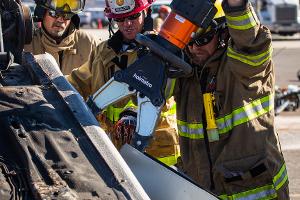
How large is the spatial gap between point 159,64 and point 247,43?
740mm

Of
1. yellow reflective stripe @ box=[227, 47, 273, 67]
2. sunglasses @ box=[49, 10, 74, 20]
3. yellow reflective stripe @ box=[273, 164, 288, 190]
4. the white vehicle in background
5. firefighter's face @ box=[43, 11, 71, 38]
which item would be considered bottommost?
the white vehicle in background

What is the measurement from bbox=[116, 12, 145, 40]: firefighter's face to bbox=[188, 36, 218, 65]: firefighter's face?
37.4 inches

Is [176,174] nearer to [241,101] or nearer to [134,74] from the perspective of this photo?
[134,74]

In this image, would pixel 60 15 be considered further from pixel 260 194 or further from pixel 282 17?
pixel 282 17

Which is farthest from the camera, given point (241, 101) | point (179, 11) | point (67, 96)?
point (241, 101)

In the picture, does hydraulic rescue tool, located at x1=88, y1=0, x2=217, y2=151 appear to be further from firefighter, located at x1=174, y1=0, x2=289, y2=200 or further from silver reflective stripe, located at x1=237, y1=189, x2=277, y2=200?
silver reflective stripe, located at x1=237, y1=189, x2=277, y2=200

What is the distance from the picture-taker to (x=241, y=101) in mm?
4293

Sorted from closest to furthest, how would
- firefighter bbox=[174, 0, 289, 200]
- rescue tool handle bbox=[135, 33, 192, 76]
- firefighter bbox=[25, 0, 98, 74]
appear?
rescue tool handle bbox=[135, 33, 192, 76] → firefighter bbox=[174, 0, 289, 200] → firefighter bbox=[25, 0, 98, 74]

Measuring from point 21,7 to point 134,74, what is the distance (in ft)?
2.44

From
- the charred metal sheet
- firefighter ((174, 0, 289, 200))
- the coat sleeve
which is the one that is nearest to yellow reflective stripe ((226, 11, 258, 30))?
the coat sleeve

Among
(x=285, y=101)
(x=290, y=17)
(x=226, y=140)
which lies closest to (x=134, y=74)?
(x=226, y=140)

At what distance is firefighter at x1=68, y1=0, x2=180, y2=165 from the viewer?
512 cm

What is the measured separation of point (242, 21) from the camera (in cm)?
398

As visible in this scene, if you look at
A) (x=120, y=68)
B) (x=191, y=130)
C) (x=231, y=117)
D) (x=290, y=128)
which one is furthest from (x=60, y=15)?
(x=290, y=128)
